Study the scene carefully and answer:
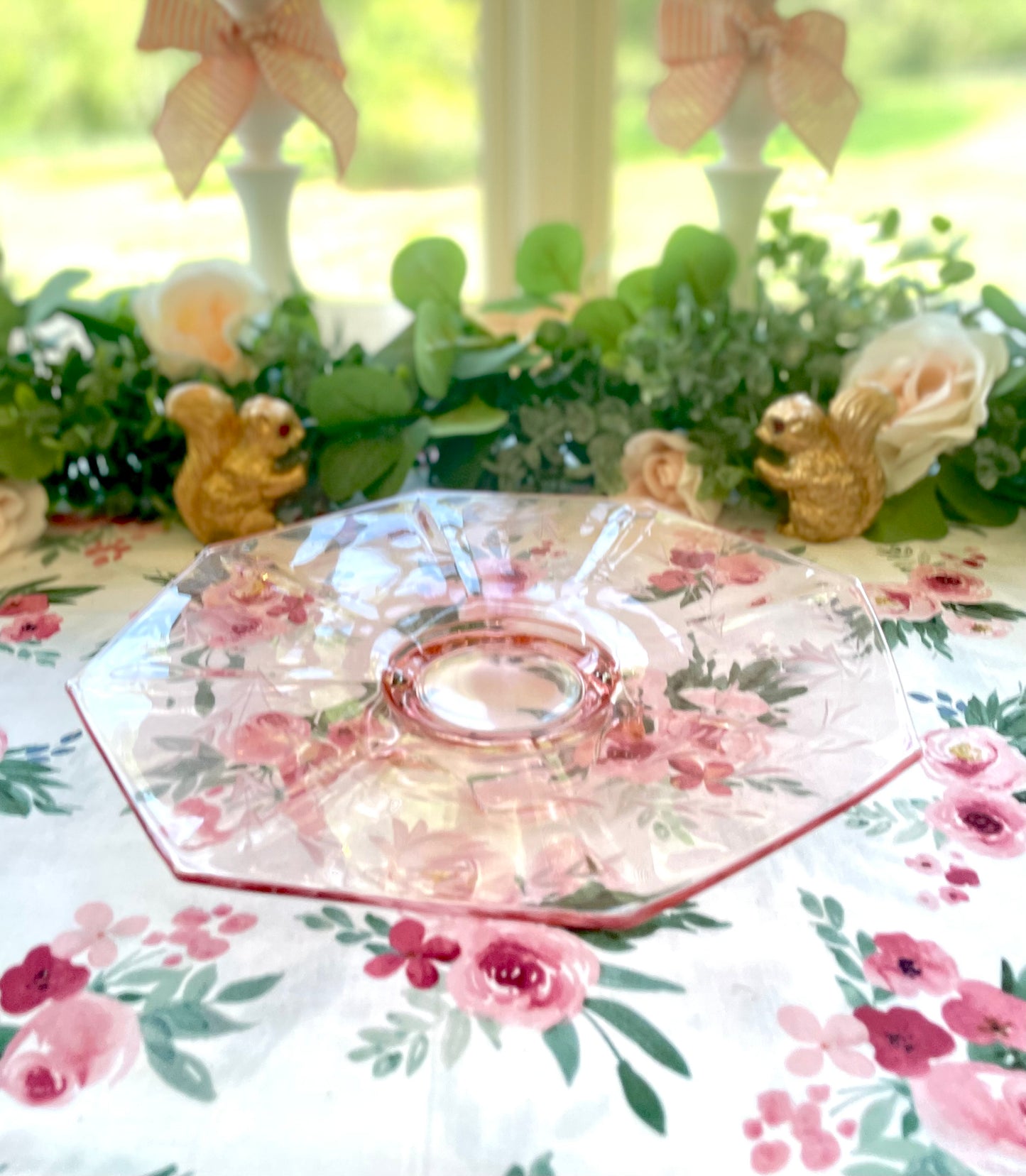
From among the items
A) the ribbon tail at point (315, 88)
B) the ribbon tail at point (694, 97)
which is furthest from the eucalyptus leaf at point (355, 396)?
the ribbon tail at point (694, 97)

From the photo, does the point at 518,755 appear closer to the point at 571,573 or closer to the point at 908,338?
the point at 571,573

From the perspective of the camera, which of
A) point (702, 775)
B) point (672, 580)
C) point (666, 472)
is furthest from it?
point (666, 472)

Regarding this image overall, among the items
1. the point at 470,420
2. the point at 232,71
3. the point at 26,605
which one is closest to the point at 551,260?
the point at 470,420

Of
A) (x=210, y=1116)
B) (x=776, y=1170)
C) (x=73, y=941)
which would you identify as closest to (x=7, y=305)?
(x=73, y=941)

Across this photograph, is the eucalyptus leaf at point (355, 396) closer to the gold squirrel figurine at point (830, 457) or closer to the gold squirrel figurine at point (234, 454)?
the gold squirrel figurine at point (234, 454)

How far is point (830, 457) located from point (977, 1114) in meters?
0.52

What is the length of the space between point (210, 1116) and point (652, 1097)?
16 centimetres

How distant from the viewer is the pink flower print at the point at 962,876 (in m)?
0.50

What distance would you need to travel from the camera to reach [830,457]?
0.82 meters

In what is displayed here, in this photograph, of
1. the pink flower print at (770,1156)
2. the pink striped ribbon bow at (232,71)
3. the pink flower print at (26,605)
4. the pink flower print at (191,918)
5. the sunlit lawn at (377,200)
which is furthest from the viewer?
the sunlit lawn at (377,200)

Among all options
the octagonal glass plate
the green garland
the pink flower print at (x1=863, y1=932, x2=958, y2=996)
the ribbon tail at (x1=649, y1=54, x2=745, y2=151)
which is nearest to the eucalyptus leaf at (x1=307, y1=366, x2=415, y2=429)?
the green garland

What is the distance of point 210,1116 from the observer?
394 millimetres

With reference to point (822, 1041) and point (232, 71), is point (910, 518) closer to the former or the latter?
point (822, 1041)

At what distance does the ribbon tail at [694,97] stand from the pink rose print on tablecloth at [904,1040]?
28.8 inches
